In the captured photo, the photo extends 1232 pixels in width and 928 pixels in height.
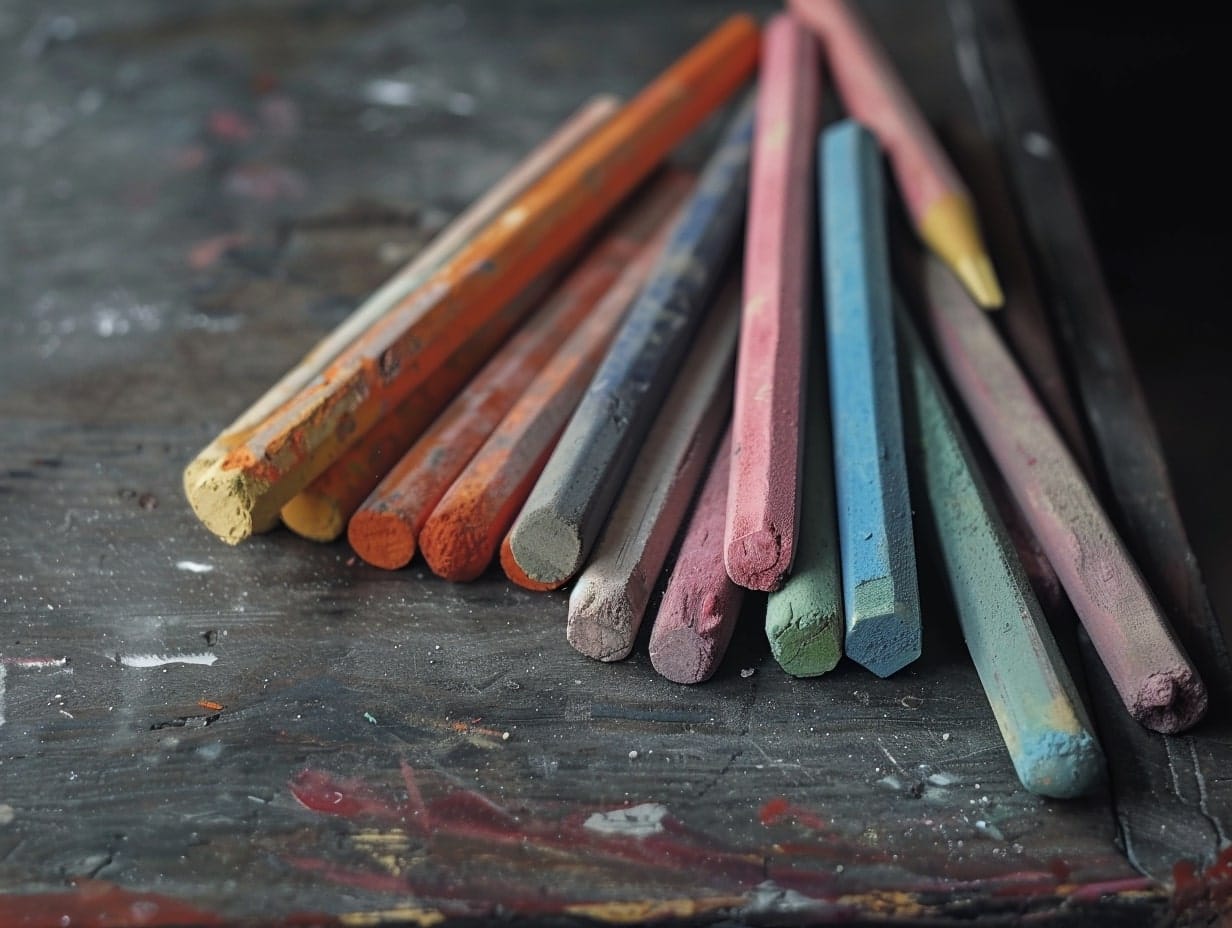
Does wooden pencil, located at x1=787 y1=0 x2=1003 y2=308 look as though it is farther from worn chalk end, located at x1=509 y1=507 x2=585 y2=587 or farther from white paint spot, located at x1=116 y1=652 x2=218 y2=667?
white paint spot, located at x1=116 y1=652 x2=218 y2=667

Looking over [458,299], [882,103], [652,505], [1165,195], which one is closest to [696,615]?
[652,505]

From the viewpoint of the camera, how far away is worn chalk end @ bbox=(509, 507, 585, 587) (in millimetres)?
1235

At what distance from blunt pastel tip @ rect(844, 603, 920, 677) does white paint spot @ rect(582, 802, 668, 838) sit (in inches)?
9.8

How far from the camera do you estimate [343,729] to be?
1.17 meters

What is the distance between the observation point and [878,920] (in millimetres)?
1016

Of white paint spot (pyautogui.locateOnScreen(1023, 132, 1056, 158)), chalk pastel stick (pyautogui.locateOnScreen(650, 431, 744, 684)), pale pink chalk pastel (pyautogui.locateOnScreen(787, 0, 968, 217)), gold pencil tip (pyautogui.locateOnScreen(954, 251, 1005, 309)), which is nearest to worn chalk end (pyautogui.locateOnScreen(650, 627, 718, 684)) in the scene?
chalk pastel stick (pyautogui.locateOnScreen(650, 431, 744, 684))

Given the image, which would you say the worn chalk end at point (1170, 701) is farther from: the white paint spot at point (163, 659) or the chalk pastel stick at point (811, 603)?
the white paint spot at point (163, 659)

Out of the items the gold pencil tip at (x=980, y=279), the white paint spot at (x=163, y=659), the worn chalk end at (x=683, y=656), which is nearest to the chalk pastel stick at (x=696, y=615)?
the worn chalk end at (x=683, y=656)

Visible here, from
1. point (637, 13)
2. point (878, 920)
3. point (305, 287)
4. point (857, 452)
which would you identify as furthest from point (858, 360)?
point (637, 13)

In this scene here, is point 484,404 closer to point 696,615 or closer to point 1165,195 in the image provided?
point 696,615

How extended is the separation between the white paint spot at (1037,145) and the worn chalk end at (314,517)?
1326mm

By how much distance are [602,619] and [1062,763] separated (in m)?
0.44

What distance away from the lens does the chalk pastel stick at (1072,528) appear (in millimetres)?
1129

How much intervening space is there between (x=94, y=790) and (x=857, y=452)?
0.82 metres
